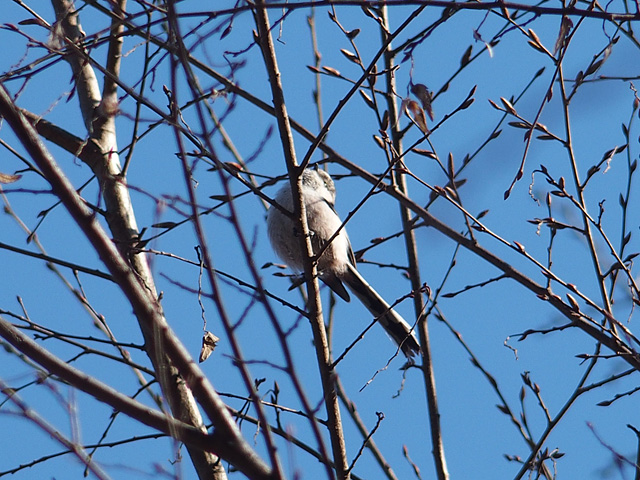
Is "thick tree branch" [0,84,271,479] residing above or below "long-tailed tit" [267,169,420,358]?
below

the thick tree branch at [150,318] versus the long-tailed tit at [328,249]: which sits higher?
the long-tailed tit at [328,249]

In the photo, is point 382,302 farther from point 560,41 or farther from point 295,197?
point 560,41

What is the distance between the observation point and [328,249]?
173 inches

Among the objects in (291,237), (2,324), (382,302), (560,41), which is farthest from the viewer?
(382,302)

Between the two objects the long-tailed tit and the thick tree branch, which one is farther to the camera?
the long-tailed tit

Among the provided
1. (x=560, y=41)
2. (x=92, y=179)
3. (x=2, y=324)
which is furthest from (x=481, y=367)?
(x=2, y=324)

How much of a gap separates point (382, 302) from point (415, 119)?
280cm

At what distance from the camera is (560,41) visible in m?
2.14

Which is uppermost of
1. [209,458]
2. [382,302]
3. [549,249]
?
[382,302]

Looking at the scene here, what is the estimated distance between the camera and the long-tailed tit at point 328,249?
14.2ft

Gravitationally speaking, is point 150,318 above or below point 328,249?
below

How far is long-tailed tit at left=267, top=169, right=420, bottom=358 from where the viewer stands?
14.2 ft

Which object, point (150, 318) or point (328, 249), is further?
point (328, 249)

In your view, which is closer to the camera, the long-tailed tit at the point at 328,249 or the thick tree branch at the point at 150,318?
the thick tree branch at the point at 150,318
